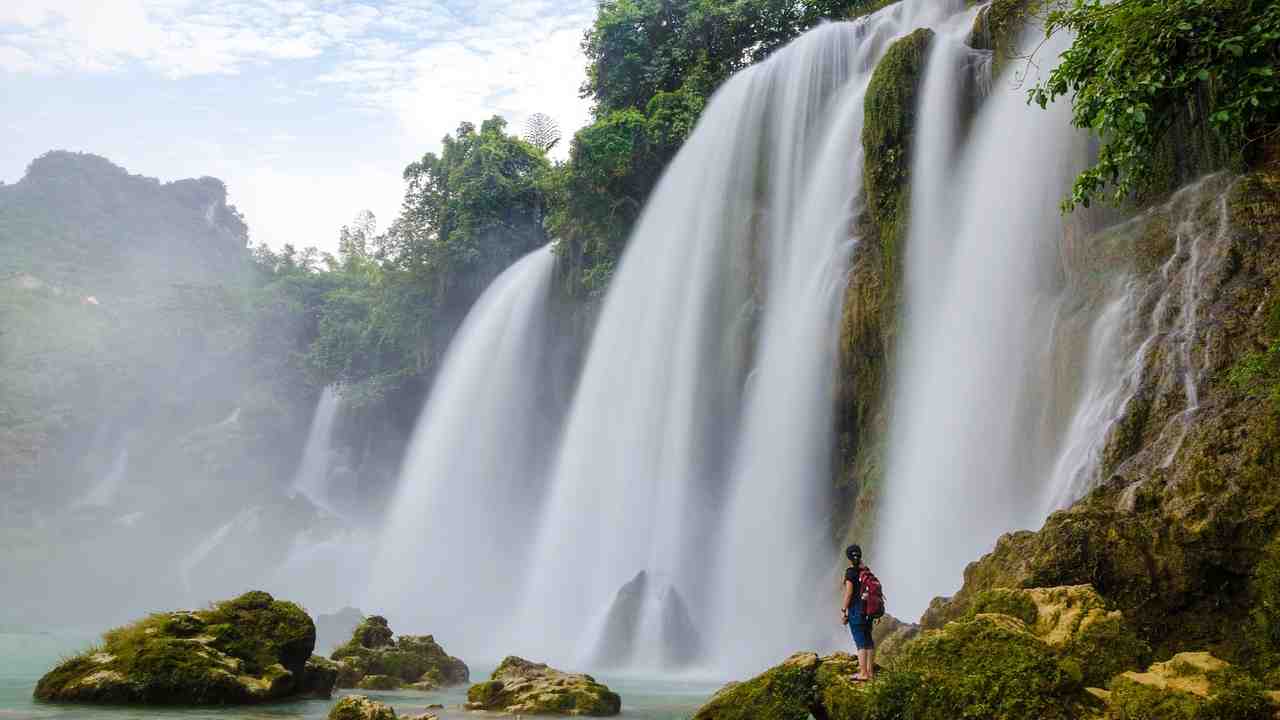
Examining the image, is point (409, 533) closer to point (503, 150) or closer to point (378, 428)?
point (378, 428)

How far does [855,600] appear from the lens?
7.59 metres

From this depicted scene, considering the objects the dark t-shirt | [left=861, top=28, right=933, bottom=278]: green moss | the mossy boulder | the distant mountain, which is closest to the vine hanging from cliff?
[left=861, top=28, right=933, bottom=278]: green moss

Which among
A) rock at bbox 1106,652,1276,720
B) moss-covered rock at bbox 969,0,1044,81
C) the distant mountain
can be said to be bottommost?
rock at bbox 1106,652,1276,720

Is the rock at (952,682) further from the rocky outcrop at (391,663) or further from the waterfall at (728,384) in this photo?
the waterfall at (728,384)

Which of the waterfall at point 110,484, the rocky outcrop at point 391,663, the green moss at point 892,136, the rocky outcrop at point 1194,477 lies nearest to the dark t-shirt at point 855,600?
the rocky outcrop at point 1194,477

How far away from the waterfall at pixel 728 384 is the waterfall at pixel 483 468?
4.53 meters

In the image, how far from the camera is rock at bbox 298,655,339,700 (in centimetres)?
1059

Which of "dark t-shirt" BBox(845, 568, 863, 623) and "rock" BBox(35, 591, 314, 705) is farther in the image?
"rock" BBox(35, 591, 314, 705)

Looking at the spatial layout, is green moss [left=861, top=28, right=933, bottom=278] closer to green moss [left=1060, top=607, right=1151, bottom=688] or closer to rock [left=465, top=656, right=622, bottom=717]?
rock [left=465, top=656, right=622, bottom=717]

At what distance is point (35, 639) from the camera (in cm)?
2483

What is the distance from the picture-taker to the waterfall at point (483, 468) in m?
28.4

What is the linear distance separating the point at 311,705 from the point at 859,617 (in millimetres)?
5752

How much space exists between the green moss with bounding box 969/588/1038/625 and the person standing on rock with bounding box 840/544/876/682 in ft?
2.77

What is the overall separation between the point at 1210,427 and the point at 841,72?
1375cm
